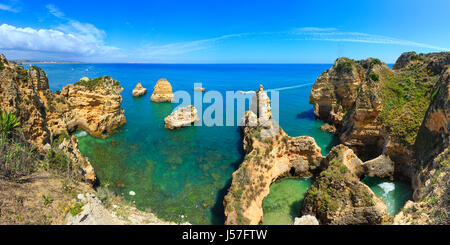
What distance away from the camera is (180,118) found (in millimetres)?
34688

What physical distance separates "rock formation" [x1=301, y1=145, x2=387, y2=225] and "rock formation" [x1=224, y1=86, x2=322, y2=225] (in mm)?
3942

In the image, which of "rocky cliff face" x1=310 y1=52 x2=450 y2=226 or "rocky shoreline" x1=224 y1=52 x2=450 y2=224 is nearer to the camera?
"rocky shoreline" x1=224 y1=52 x2=450 y2=224

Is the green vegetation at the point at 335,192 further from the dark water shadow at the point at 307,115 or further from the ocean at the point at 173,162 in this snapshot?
the dark water shadow at the point at 307,115

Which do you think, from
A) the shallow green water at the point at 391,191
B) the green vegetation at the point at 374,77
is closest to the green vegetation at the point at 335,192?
the shallow green water at the point at 391,191

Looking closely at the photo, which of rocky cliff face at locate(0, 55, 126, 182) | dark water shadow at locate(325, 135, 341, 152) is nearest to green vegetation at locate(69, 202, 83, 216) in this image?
rocky cliff face at locate(0, 55, 126, 182)

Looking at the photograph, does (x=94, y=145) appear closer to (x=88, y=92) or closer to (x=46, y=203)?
(x=88, y=92)

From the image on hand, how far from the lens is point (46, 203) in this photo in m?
8.19

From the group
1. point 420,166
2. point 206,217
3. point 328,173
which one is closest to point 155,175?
point 206,217

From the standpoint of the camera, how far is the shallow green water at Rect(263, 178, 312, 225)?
16578mm

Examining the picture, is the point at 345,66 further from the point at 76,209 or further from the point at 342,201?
the point at 76,209

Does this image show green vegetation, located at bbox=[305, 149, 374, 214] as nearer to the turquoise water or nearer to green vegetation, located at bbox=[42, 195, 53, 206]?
the turquoise water

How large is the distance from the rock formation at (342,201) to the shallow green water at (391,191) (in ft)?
18.3
